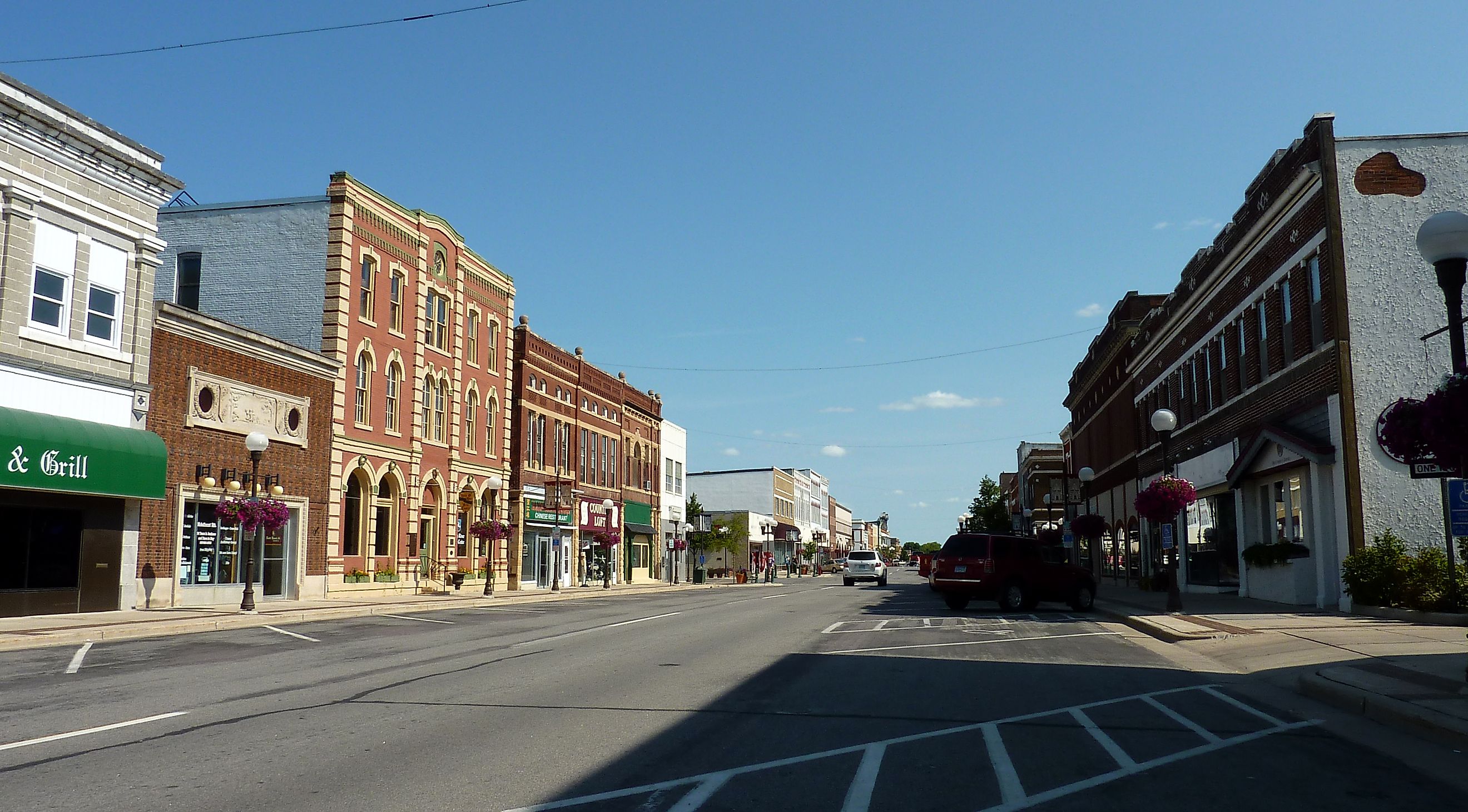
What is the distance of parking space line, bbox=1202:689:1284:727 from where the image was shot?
9.77 metres

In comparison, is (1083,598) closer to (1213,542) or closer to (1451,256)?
(1213,542)

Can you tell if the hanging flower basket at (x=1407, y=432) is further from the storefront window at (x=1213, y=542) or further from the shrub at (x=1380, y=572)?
the storefront window at (x=1213, y=542)

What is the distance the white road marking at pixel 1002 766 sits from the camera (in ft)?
22.4

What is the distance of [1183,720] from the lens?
975 centimetres

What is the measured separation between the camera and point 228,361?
29281 mm

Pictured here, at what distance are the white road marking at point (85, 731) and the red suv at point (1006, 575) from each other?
19.3 meters

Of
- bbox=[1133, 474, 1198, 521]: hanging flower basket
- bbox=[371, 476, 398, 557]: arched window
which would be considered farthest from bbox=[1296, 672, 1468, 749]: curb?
bbox=[371, 476, 398, 557]: arched window

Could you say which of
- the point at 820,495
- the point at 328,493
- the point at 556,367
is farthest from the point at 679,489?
the point at 820,495

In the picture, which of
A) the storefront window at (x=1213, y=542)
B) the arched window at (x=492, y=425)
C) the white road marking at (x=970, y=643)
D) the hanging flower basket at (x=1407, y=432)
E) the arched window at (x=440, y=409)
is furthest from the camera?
the arched window at (x=492, y=425)

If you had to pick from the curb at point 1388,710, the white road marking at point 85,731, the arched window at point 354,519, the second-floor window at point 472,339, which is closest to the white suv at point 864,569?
the second-floor window at point 472,339

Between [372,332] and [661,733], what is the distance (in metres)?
31.1

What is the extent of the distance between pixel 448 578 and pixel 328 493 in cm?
755

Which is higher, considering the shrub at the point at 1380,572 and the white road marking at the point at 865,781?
the shrub at the point at 1380,572

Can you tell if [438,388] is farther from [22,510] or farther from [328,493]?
[22,510]
